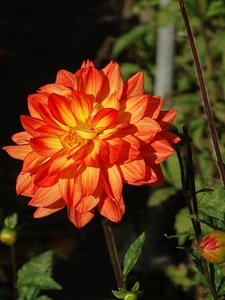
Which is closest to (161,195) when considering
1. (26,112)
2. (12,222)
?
(12,222)

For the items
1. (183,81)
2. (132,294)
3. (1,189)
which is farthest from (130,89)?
(1,189)

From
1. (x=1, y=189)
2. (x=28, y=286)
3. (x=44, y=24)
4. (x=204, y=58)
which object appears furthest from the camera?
(x=44, y=24)

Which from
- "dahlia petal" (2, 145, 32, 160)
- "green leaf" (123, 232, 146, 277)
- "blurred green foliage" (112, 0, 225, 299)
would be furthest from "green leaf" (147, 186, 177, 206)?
"dahlia petal" (2, 145, 32, 160)

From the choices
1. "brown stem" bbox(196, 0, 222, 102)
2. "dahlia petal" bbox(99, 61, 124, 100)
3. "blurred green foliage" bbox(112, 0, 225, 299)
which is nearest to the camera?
"dahlia petal" bbox(99, 61, 124, 100)

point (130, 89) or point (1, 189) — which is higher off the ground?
point (130, 89)

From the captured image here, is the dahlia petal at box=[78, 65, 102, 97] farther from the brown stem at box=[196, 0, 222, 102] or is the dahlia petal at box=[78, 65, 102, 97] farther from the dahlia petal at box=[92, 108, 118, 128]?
the brown stem at box=[196, 0, 222, 102]

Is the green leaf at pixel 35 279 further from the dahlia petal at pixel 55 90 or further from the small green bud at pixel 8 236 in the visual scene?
the dahlia petal at pixel 55 90

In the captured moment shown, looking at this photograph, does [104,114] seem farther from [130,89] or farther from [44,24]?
[44,24]
